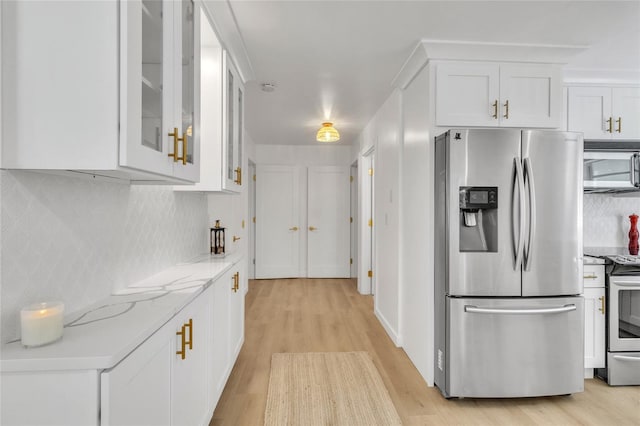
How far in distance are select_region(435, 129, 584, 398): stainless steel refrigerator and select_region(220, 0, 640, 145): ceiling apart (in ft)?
2.21

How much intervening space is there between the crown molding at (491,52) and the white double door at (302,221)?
12.5ft

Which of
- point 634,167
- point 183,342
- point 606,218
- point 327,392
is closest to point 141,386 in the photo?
point 183,342

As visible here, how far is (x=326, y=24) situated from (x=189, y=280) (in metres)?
1.76

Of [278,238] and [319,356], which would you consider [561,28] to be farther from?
[278,238]

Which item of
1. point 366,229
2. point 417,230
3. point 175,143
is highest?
point 175,143

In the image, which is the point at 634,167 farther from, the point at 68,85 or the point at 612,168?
the point at 68,85

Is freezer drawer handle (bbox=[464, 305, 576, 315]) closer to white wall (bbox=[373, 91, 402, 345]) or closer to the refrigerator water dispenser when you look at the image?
the refrigerator water dispenser

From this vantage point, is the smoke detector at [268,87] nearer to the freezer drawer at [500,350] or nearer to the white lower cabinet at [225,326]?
the white lower cabinet at [225,326]

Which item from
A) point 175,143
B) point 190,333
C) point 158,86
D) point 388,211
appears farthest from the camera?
point 388,211

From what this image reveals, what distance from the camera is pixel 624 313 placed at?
252cm

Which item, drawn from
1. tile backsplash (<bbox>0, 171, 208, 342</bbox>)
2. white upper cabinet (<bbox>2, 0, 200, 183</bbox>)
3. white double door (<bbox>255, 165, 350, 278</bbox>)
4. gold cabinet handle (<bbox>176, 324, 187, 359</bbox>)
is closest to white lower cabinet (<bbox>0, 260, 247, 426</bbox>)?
gold cabinet handle (<bbox>176, 324, 187, 359</bbox>)

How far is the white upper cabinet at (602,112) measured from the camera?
284 centimetres

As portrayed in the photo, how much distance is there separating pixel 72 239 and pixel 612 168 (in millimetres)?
3636

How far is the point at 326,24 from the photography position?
7.10ft
